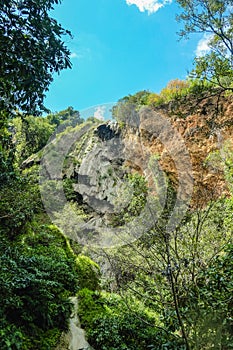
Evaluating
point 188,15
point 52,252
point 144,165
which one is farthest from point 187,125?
point 52,252

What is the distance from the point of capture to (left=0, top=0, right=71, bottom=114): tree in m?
2.51

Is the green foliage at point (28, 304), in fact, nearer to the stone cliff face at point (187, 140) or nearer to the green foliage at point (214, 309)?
the green foliage at point (214, 309)

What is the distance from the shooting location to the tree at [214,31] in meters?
4.29

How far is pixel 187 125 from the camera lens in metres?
12.3

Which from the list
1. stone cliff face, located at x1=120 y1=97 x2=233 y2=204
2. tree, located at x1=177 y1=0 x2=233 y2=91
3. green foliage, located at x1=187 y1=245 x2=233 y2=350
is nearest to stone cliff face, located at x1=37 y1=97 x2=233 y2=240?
stone cliff face, located at x1=120 y1=97 x2=233 y2=204

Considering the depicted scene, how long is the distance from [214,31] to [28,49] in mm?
3469

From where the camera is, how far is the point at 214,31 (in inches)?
173

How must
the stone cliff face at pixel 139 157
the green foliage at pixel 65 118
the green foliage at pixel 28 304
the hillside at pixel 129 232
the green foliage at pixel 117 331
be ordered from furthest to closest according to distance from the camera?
the green foliage at pixel 65 118, the stone cliff face at pixel 139 157, the green foliage at pixel 117 331, the hillside at pixel 129 232, the green foliage at pixel 28 304

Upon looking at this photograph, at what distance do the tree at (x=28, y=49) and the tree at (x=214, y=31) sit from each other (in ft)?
8.63

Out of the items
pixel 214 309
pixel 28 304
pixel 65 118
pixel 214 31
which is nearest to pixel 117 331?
pixel 28 304

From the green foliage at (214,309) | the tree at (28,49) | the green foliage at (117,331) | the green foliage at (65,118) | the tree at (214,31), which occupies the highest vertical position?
the green foliage at (65,118)

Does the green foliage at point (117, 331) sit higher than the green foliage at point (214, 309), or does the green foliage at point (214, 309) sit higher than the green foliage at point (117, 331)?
the green foliage at point (214, 309)

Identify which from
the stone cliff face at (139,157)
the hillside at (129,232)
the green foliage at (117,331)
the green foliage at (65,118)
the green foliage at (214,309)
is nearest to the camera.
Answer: the green foliage at (214,309)

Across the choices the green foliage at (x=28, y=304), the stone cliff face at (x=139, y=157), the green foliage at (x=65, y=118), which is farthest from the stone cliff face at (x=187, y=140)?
the green foliage at (x=65, y=118)
